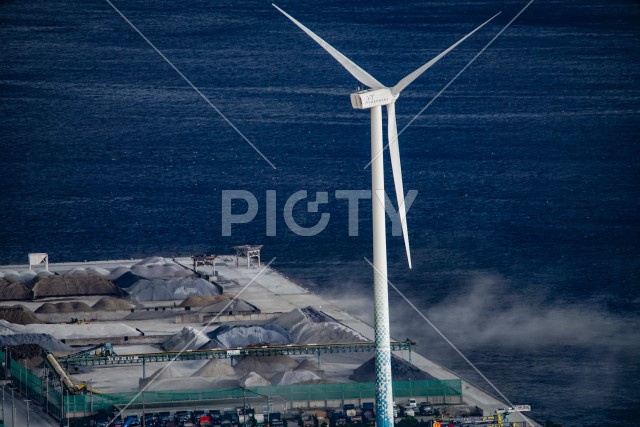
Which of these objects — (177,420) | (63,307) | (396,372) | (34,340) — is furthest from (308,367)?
(63,307)

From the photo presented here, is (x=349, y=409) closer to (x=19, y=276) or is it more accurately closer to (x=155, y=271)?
(x=155, y=271)

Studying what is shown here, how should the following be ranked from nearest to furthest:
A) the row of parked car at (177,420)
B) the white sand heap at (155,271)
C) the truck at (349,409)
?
the row of parked car at (177,420), the truck at (349,409), the white sand heap at (155,271)

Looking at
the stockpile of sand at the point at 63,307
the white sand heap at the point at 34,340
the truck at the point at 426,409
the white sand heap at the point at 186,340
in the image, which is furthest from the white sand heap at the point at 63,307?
the truck at the point at 426,409

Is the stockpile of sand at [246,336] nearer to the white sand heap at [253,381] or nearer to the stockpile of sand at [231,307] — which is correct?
the white sand heap at [253,381]

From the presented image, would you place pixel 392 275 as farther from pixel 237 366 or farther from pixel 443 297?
pixel 237 366

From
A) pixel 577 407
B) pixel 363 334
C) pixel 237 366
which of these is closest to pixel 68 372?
pixel 237 366
